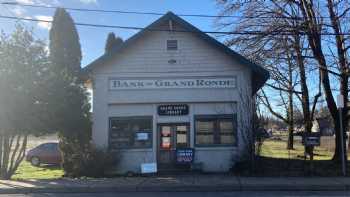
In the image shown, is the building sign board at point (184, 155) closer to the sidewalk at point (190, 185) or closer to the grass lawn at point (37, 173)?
the sidewalk at point (190, 185)

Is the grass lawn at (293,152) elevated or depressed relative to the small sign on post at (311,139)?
depressed

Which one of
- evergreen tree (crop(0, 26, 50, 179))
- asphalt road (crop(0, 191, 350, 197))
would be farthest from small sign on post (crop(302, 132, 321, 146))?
evergreen tree (crop(0, 26, 50, 179))

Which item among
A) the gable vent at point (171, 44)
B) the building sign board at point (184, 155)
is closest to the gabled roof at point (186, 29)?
the gable vent at point (171, 44)

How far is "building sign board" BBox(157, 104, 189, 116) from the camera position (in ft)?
69.8

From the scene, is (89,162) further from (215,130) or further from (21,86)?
(215,130)

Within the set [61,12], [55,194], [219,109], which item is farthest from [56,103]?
[61,12]

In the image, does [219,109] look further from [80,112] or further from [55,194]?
[55,194]

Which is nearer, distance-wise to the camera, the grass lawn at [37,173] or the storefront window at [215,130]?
the storefront window at [215,130]

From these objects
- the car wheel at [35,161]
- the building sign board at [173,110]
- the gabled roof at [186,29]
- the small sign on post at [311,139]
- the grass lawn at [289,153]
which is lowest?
the car wheel at [35,161]

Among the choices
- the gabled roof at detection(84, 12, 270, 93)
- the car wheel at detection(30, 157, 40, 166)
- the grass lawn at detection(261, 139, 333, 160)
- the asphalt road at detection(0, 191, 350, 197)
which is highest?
the gabled roof at detection(84, 12, 270, 93)

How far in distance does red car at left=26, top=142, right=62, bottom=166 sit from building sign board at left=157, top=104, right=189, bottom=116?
11583 millimetres

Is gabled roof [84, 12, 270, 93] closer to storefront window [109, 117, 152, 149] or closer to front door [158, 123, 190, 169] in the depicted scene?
storefront window [109, 117, 152, 149]

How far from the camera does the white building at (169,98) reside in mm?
21125

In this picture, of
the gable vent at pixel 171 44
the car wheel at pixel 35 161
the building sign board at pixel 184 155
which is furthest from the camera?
the car wheel at pixel 35 161
